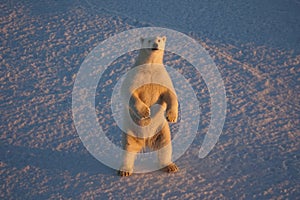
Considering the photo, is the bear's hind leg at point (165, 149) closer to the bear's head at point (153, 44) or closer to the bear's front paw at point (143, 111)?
the bear's front paw at point (143, 111)

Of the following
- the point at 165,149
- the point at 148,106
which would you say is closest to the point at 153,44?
the point at 148,106

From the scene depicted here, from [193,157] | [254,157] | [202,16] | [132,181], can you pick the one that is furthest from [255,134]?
[202,16]

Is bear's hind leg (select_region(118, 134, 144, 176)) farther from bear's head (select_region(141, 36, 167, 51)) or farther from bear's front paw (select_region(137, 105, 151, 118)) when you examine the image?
bear's head (select_region(141, 36, 167, 51))

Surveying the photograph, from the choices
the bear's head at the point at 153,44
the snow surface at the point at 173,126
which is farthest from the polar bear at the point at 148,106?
the snow surface at the point at 173,126

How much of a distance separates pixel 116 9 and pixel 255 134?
2.35m

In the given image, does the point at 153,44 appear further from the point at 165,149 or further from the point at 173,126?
the point at 173,126

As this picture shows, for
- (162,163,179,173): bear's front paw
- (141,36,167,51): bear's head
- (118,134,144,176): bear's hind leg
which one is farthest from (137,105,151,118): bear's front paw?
(162,163,179,173): bear's front paw

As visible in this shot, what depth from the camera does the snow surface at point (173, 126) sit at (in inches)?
128

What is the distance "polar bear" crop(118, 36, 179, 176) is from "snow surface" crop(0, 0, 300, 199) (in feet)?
0.74

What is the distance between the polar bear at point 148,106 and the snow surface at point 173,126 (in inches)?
8.9

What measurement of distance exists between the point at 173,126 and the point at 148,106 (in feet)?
2.24

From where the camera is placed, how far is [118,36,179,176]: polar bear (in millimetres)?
3121

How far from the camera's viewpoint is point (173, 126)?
12.6 feet

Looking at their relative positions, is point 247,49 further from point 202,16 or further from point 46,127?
point 46,127
